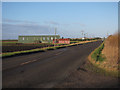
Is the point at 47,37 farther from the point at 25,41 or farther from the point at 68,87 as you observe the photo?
the point at 68,87

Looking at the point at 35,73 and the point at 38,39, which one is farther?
the point at 38,39

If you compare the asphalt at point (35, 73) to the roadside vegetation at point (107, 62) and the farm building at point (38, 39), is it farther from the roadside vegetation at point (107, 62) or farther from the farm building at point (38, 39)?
the farm building at point (38, 39)

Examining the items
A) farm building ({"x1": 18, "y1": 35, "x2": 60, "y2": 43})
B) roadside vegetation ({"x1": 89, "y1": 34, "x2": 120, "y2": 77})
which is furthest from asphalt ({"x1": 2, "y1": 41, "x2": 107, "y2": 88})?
farm building ({"x1": 18, "y1": 35, "x2": 60, "y2": 43})

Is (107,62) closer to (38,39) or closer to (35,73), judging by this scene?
(35,73)

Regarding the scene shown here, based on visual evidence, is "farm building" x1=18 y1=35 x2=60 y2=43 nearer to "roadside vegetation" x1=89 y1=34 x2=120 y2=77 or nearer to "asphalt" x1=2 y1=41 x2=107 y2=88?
"roadside vegetation" x1=89 y1=34 x2=120 y2=77

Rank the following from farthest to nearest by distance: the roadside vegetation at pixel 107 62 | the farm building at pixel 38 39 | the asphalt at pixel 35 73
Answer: the farm building at pixel 38 39 < the roadside vegetation at pixel 107 62 < the asphalt at pixel 35 73

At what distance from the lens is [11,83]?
556cm

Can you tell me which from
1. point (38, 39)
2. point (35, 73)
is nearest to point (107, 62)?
point (35, 73)

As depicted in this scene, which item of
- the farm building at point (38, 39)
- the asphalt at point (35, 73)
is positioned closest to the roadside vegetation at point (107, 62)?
the asphalt at point (35, 73)

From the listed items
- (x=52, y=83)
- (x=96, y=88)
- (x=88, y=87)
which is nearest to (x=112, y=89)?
Result: (x=96, y=88)

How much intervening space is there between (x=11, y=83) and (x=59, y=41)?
7238 centimetres

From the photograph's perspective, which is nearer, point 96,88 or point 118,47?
point 96,88

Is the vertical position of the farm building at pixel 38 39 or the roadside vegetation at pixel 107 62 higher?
the farm building at pixel 38 39

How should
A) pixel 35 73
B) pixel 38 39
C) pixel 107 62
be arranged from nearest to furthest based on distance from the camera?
pixel 35 73 < pixel 107 62 < pixel 38 39
